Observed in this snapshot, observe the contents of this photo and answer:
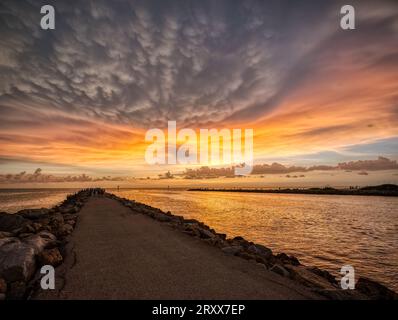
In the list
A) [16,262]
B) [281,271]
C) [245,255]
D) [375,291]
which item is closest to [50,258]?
[16,262]

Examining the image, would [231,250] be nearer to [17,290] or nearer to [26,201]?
[17,290]

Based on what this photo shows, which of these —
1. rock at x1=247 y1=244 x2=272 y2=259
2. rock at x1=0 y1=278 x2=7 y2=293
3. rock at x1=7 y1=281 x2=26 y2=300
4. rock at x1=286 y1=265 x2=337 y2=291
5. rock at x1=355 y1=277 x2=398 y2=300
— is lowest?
rock at x1=247 y1=244 x2=272 y2=259

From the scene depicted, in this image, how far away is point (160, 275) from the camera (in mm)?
5980

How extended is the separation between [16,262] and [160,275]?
10.8 ft

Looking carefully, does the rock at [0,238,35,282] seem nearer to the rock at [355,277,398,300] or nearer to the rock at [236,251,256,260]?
the rock at [236,251,256,260]

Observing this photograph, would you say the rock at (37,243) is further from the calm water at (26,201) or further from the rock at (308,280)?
the calm water at (26,201)

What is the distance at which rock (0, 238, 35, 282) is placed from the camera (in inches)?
211

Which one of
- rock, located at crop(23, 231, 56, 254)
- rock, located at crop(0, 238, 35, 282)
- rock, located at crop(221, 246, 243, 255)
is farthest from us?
rock, located at crop(221, 246, 243, 255)

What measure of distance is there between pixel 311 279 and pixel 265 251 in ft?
9.13

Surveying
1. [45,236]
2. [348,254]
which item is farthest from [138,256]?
[348,254]

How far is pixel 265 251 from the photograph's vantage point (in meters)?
8.85

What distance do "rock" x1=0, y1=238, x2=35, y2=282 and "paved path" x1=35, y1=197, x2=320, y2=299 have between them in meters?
0.69

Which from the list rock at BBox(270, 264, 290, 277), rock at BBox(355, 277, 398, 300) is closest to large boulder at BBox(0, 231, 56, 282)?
rock at BBox(270, 264, 290, 277)
